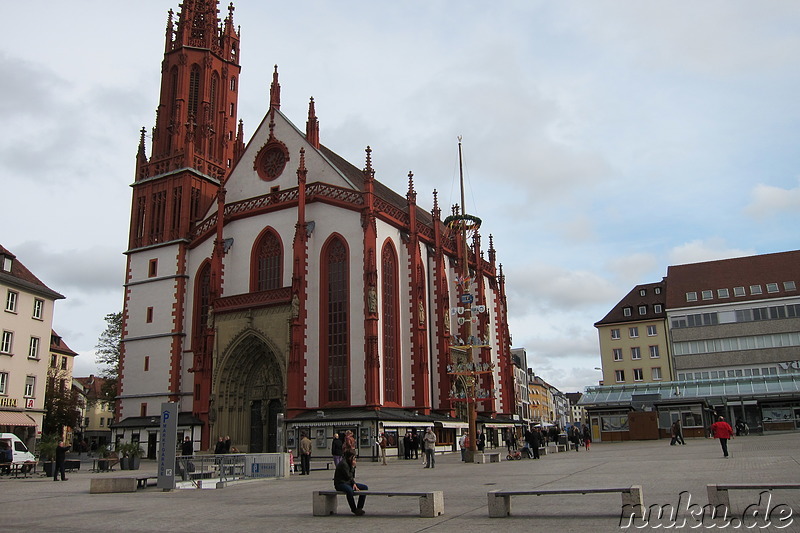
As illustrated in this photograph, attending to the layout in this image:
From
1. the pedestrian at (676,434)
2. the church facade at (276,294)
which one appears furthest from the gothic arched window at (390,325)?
the pedestrian at (676,434)

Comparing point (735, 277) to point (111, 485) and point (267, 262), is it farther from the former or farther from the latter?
point (111, 485)

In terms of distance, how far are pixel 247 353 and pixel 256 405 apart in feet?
10.5

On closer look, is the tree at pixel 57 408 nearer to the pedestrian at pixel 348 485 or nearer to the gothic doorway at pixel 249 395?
the gothic doorway at pixel 249 395

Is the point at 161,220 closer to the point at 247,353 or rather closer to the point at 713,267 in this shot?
the point at 247,353

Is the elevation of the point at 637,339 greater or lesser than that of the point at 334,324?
greater

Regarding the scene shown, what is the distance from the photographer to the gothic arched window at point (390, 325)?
4012 cm

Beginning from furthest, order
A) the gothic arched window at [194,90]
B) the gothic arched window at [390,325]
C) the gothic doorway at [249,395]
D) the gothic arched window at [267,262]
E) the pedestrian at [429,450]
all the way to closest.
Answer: the gothic arched window at [194,90] < the gothic arched window at [267,262] < the gothic doorway at [249,395] < the gothic arched window at [390,325] < the pedestrian at [429,450]

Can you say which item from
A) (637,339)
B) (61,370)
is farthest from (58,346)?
(637,339)

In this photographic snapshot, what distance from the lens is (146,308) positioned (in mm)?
47750

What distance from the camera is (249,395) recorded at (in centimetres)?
4259

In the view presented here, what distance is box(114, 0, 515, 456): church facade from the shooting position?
39000 mm

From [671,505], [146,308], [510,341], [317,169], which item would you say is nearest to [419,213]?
[510,341]

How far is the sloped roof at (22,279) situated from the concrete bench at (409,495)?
37.8 m

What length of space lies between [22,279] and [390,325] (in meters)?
24.1
